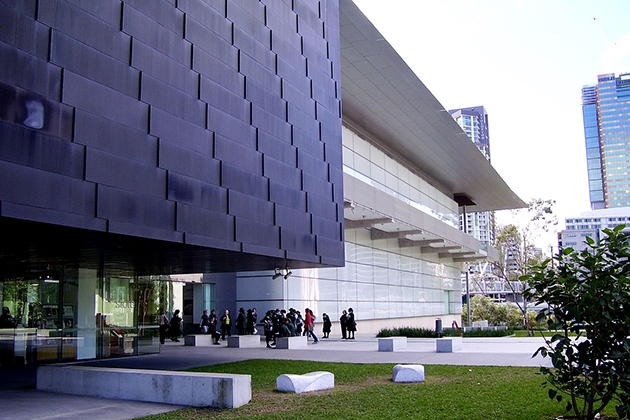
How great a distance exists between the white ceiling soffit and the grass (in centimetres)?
1621

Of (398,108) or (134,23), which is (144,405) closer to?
(134,23)

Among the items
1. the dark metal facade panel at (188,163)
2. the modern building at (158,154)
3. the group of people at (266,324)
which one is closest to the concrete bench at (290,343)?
the group of people at (266,324)

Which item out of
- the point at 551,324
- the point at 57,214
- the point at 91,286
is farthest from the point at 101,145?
the point at 91,286

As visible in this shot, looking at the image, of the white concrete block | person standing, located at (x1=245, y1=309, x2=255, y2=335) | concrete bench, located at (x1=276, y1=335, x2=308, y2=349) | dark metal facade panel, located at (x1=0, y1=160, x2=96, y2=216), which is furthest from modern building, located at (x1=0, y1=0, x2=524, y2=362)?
concrete bench, located at (x1=276, y1=335, x2=308, y2=349)

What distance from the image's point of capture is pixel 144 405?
1183 centimetres

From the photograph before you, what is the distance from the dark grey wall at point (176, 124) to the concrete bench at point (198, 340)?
869cm

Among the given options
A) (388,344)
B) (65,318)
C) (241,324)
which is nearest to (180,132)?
(65,318)

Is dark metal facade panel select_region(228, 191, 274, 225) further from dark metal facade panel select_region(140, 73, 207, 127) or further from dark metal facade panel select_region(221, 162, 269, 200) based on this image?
dark metal facade panel select_region(140, 73, 207, 127)

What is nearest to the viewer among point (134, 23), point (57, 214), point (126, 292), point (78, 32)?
point (57, 214)

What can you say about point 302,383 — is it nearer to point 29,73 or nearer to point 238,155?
point 238,155

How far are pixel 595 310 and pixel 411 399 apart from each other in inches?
174

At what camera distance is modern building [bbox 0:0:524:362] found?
10922 millimetres

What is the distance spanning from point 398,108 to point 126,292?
2050cm

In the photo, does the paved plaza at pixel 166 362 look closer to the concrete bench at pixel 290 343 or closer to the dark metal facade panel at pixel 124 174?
the concrete bench at pixel 290 343
